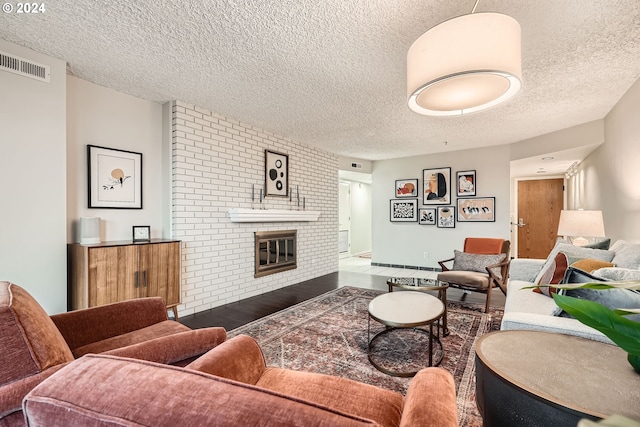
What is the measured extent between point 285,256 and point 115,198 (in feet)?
8.07

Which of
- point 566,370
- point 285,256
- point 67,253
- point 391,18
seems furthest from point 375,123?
point 67,253

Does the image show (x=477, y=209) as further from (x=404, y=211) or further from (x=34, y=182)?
(x=34, y=182)

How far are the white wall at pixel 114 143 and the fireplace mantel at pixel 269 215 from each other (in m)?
0.83

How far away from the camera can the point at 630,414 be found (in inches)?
33.8

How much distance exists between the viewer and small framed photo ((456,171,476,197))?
18.3 ft

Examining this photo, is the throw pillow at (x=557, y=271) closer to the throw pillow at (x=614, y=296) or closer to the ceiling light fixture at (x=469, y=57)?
the throw pillow at (x=614, y=296)

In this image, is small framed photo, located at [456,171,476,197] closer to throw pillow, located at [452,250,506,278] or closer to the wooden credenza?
throw pillow, located at [452,250,506,278]

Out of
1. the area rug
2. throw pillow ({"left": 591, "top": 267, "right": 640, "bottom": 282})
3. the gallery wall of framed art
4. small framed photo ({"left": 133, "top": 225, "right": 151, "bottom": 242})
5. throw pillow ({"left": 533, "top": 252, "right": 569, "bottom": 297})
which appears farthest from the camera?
the gallery wall of framed art

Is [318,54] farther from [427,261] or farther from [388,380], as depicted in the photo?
[427,261]

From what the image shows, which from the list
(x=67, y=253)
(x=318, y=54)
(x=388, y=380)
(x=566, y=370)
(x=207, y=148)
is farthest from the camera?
(x=207, y=148)

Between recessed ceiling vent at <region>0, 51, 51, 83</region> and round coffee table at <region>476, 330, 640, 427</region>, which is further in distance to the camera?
recessed ceiling vent at <region>0, 51, 51, 83</region>

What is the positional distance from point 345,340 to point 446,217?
13.6 feet

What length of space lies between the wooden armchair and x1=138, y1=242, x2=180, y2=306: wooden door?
3153 mm

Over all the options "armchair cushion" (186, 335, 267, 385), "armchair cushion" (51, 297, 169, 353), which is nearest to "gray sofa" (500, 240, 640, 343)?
"armchair cushion" (186, 335, 267, 385)
